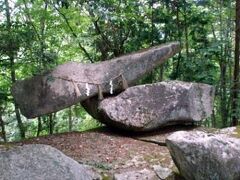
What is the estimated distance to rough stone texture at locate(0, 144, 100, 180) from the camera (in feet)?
12.4

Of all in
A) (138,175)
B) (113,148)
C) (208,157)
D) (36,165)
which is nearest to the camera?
(36,165)

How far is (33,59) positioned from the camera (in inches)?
226

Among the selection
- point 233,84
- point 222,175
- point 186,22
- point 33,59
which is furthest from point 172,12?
point 222,175

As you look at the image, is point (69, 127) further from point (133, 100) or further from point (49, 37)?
point (133, 100)

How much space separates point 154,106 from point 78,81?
4.57ft

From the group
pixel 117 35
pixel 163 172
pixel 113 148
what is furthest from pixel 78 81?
pixel 117 35

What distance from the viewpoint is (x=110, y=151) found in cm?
554

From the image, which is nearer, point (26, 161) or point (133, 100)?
point (26, 161)

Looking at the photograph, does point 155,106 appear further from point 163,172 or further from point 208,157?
point 208,157

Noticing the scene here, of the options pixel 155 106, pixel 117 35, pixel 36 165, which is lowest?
pixel 36 165

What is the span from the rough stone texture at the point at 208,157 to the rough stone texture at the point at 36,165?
4.00 feet

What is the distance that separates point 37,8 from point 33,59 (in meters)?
1.53

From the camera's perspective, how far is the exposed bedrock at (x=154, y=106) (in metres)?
6.16

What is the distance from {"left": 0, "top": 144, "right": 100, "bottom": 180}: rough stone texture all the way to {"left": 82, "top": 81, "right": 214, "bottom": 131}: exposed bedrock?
6.80 feet
